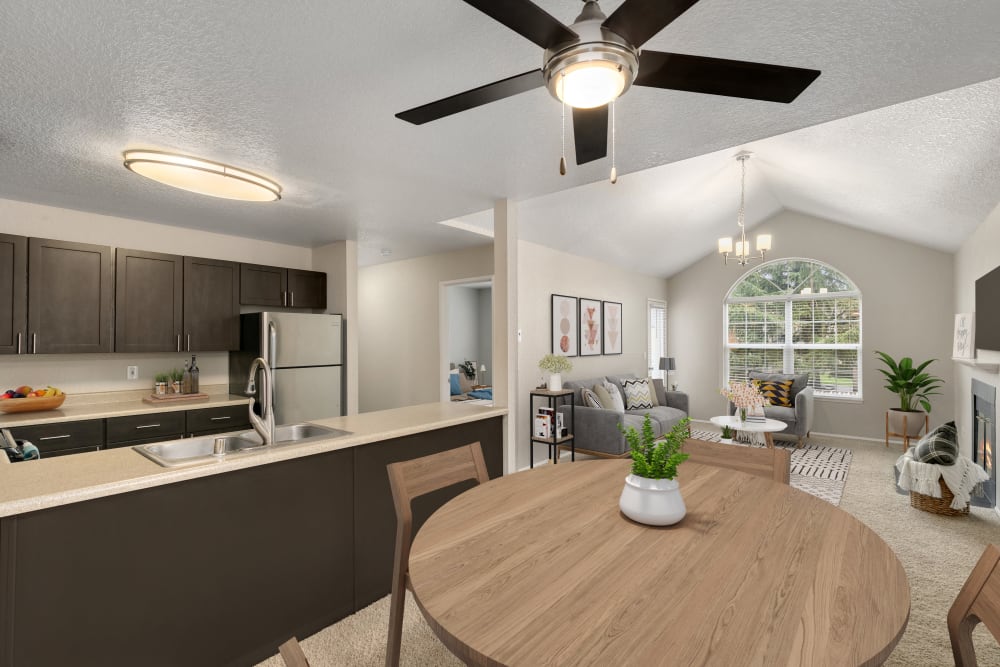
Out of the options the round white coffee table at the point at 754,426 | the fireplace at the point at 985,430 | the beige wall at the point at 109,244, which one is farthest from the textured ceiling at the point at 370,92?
the round white coffee table at the point at 754,426

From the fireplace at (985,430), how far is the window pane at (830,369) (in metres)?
2.12

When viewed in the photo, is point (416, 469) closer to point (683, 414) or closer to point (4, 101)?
point (4, 101)

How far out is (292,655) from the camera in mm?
613

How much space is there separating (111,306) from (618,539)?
152 inches

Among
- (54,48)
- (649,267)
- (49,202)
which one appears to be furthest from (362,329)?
(54,48)

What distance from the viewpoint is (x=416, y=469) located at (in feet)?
5.35

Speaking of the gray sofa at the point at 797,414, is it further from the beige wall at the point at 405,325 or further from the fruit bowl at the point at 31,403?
the fruit bowl at the point at 31,403

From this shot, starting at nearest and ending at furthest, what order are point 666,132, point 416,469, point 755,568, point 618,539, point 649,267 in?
point 755,568 → point 618,539 → point 416,469 → point 666,132 → point 649,267

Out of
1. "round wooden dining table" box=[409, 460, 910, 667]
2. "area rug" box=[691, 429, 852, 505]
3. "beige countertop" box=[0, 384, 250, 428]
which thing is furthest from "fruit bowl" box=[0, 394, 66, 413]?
"area rug" box=[691, 429, 852, 505]

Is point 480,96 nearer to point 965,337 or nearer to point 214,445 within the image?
point 214,445

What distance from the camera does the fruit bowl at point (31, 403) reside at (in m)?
2.87

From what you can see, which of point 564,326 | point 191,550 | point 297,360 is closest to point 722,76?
point 191,550

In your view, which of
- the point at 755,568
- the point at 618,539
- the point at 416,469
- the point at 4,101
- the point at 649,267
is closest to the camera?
the point at 755,568

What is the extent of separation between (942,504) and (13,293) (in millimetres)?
6507
